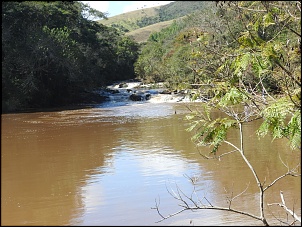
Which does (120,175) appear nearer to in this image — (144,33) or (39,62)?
(39,62)

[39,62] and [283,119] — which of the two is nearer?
[283,119]

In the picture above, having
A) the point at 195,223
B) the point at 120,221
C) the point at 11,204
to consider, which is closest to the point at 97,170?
the point at 11,204

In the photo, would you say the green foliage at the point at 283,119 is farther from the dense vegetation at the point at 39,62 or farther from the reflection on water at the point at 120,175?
the dense vegetation at the point at 39,62

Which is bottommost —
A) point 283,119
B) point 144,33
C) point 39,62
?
point 283,119

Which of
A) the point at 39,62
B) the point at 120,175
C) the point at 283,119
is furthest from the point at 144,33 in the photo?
the point at 283,119

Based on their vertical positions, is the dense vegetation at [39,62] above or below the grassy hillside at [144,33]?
below

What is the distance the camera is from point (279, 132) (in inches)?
109

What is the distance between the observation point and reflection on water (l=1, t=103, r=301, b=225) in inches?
258

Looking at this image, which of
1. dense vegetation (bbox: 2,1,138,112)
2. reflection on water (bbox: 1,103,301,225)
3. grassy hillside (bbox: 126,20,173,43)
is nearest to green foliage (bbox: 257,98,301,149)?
reflection on water (bbox: 1,103,301,225)

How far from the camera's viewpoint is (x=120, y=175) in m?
8.99

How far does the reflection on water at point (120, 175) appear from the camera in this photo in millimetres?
6559

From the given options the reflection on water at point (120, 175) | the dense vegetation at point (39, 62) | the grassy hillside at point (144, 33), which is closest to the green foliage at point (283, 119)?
the reflection on water at point (120, 175)

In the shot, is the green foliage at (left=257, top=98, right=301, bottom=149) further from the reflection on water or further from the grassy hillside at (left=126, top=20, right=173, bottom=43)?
the grassy hillside at (left=126, top=20, right=173, bottom=43)

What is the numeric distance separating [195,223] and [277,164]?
402 cm
